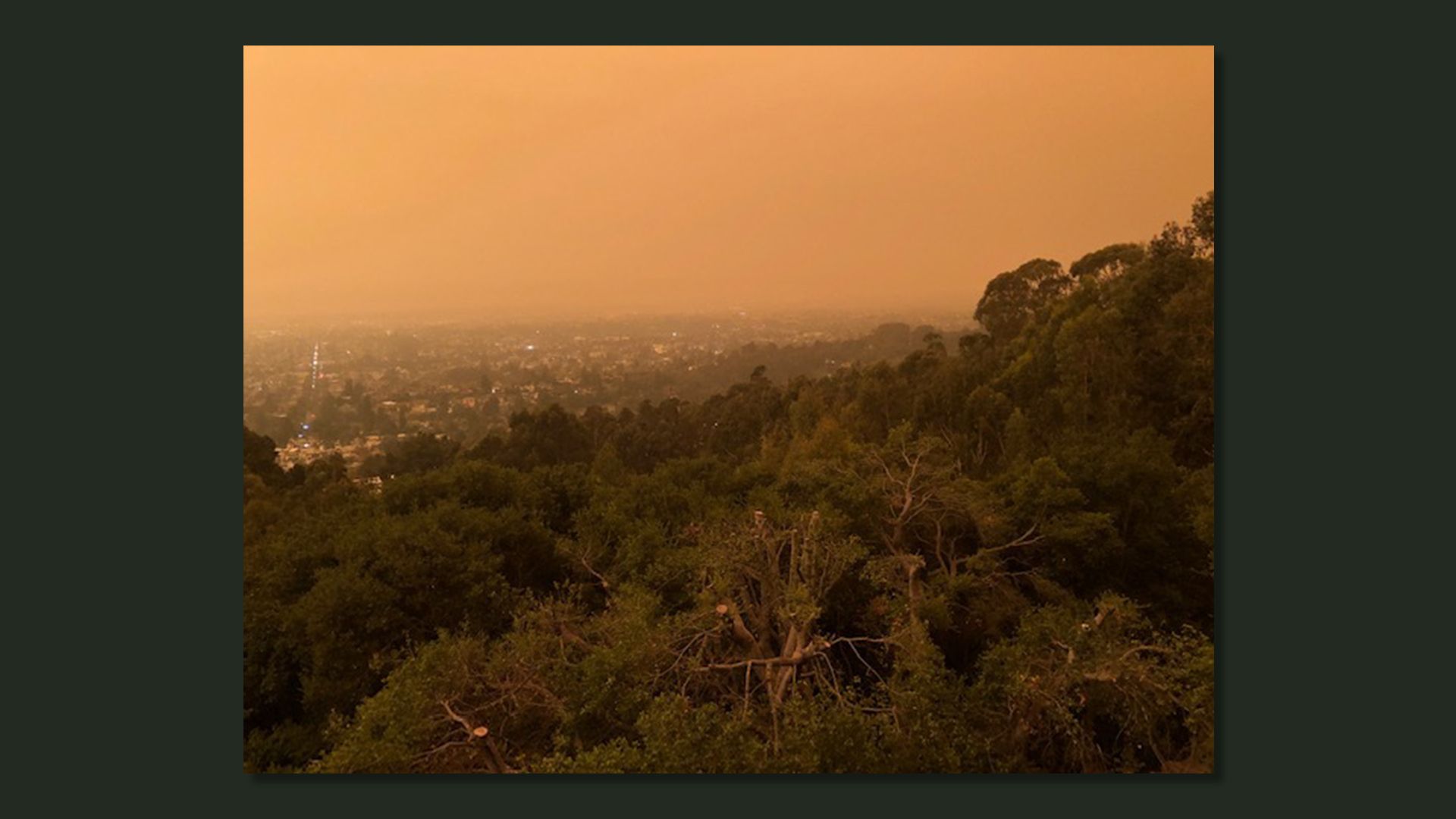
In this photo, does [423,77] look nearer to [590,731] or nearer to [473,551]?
[473,551]

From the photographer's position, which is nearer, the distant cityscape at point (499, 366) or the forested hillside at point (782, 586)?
the forested hillside at point (782, 586)

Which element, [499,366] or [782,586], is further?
[499,366]

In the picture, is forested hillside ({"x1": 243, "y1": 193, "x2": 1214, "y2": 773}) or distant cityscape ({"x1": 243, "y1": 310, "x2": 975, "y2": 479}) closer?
forested hillside ({"x1": 243, "y1": 193, "x2": 1214, "y2": 773})

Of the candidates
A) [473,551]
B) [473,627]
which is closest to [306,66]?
[473,551]

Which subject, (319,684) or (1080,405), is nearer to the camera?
(319,684)

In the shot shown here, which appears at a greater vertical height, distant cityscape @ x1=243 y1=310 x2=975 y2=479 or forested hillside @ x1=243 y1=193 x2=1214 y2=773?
distant cityscape @ x1=243 y1=310 x2=975 y2=479
